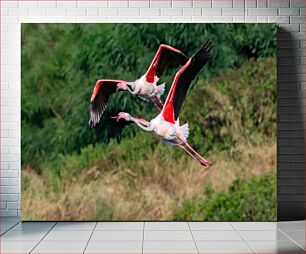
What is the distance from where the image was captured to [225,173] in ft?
19.6

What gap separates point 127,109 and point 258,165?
1.24m

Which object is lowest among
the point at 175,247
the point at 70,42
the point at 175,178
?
the point at 175,247

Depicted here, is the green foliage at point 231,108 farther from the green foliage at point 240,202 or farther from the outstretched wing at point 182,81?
the green foliage at point 240,202

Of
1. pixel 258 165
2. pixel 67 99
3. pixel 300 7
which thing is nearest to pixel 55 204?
pixel 67 99

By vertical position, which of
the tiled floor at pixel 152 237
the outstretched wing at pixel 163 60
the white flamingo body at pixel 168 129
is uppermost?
the outstretched wing at pixel 163 60

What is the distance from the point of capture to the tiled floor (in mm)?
4797

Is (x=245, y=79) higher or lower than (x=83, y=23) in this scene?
lower

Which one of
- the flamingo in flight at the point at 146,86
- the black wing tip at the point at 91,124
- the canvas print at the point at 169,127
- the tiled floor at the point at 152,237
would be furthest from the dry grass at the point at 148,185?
the flamingo in flight at the point at 146,86

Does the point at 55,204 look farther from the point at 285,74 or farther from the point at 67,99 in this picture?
the point at 285,74

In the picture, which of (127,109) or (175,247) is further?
(127,109)

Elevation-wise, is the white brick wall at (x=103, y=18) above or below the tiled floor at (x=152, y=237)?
above

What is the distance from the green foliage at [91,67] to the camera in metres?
5.98

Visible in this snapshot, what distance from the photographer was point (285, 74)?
20.0 ft

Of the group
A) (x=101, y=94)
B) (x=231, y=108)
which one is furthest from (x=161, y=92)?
(x=231, y=108)
